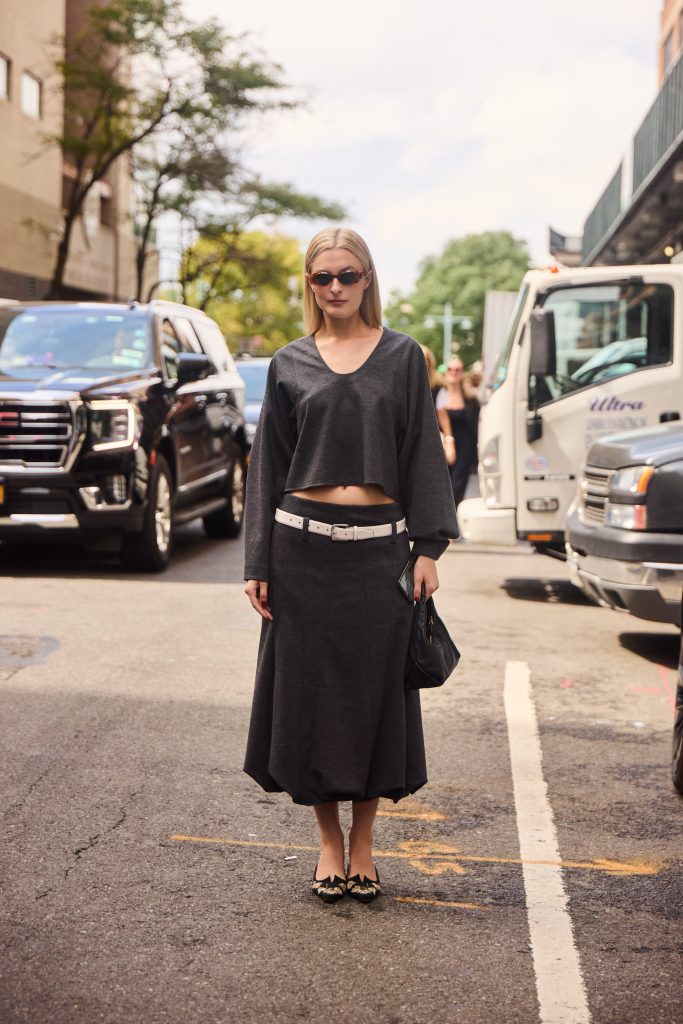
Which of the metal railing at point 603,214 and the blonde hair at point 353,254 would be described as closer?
the blonde hair at point 353,254

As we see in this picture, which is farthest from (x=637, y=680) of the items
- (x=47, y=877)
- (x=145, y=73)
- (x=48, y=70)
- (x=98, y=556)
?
(x=48, y=70)

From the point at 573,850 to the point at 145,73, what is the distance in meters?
30.8

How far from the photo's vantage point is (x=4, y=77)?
32.6 m

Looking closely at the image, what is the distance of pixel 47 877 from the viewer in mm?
4305

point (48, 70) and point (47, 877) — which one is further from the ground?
point (48, 70)

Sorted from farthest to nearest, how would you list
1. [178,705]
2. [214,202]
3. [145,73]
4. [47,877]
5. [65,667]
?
[214,202] < [145,73] < [65,667] < [178,705] < [47,877]

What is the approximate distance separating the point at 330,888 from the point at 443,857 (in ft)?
1.97

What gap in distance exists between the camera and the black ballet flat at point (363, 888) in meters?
4.13

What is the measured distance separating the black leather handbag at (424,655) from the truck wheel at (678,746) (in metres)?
1.63

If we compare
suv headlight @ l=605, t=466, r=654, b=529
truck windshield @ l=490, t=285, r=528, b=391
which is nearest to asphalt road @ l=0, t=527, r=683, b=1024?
suv headlight @ l=605, t=466, r=654, b=529

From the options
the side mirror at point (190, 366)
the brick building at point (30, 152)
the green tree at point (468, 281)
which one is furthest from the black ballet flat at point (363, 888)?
the green tree at point (468, 281)

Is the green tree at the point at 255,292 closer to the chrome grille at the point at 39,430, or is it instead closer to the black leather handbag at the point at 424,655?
the chrome grille at the point at 39,430

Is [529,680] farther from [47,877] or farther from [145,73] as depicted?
[145,73]

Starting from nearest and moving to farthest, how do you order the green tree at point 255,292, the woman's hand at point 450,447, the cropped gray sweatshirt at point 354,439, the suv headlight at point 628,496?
the cropped gray sweatshirt at point 354,439 < the suv headlight at point 628,496 < the woman's hand at point 450,447 < the green tree at point 255,292
